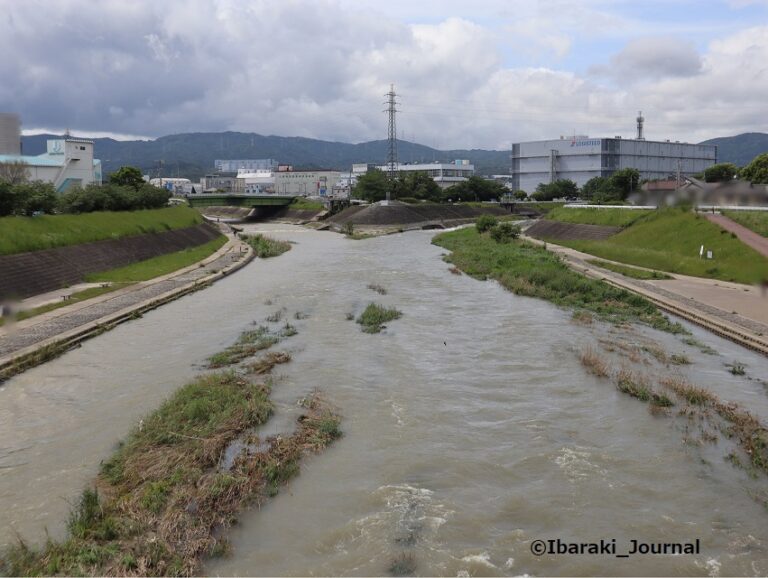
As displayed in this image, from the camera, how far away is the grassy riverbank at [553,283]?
29.0 m

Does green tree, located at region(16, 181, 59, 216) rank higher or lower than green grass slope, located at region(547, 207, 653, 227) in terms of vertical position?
higher

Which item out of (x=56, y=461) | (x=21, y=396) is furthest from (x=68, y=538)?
(x=21, y=396)

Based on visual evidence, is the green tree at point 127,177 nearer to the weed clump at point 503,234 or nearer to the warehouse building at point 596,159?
the weed clump at point 503,234

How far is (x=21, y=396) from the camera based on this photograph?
1686cm

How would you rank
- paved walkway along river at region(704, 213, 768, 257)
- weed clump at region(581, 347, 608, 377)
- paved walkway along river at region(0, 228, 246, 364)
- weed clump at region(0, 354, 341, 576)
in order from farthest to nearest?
paved walkway along river at region(704, 213, 768, 257), paved walkway along river at region(0, 228, 246, 364), weed clump at region(581, 347, 608, 377), weed clump at region(0, 354, 341, 576)

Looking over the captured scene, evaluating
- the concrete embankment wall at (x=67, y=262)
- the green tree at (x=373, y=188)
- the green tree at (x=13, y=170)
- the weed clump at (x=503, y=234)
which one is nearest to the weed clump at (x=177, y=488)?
the concrete embankment wall at (x=67, y=262)

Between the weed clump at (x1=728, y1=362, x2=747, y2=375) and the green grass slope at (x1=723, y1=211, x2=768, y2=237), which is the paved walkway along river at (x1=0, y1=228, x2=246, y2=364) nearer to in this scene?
the weed clump at (x1=728, y1=362, x2=747, y2=375)

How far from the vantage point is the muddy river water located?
9656 mm

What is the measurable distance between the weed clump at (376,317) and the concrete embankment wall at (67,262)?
16.5 m

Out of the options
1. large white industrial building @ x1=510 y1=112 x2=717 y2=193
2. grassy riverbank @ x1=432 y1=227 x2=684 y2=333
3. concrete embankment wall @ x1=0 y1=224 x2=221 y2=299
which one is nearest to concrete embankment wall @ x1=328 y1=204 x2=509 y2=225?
large white industrial building @ x1=510 y1=112 x2=717 y2=193

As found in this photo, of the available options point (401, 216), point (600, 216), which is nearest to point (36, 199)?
point (600, 216)

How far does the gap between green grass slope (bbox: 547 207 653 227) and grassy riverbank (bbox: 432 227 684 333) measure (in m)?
10.5

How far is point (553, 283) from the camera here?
116 ft

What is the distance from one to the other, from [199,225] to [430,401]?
66423mm
